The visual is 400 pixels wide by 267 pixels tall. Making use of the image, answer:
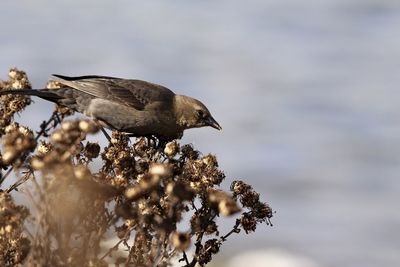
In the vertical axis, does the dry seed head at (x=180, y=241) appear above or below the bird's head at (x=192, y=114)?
below

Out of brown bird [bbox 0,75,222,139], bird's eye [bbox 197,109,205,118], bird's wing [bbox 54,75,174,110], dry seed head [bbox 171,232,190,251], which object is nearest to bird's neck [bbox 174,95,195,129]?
brown bird [bbox 0,75,222,139]

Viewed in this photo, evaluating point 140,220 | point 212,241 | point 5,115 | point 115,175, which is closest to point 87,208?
point 140,220

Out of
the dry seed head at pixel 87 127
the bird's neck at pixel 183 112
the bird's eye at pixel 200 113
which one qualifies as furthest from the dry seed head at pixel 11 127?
the bird's eye at pixel 200 113

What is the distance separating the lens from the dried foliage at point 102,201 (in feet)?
17.3

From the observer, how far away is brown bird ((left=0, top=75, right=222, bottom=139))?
1157cm

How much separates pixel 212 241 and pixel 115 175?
1.23 metres

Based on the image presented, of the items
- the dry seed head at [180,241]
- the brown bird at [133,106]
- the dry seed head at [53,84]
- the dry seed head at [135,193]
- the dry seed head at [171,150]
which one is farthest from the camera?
the brown bird at [133,106]

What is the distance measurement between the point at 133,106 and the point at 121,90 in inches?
12.7

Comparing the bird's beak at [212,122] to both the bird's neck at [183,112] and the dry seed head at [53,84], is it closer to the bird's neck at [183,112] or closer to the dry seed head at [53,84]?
the bird's neck at [183,112]

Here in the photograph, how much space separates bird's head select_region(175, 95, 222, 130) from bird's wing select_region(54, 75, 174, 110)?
332mm

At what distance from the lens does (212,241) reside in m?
7.84

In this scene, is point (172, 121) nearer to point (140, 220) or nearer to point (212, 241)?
point (212, 241)

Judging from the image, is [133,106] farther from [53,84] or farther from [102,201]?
[102,201]

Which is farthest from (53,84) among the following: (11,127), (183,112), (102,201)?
(102,201)
